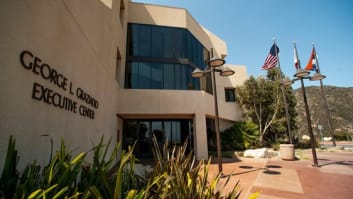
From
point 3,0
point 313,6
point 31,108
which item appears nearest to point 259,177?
point 31,108

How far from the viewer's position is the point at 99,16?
6.95m

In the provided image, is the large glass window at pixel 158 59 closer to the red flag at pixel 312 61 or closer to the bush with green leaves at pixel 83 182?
the bush with green leaves at pixel 83 182

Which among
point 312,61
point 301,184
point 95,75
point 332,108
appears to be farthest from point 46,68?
point 332,108

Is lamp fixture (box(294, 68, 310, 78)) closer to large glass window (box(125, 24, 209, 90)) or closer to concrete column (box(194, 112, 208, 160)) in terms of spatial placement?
concrete column (box(194, 112, 208, 160))

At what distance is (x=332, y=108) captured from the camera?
5094cm

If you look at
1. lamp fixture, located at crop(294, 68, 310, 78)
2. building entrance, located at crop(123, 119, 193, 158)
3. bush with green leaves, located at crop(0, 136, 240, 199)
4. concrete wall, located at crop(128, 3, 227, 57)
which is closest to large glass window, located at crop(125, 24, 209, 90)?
concrete wall, located at crop(128, 3, 227, 57)

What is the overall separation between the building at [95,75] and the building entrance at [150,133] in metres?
0.08

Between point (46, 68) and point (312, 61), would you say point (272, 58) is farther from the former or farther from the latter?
point (46, 68)

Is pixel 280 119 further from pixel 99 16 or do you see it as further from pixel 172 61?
pixel 99 16

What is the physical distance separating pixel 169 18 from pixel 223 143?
1230cm

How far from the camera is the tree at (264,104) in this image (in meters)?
17.2

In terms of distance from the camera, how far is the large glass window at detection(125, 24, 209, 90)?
40.2ft

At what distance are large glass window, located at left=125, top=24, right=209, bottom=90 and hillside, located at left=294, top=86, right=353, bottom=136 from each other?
44801mm

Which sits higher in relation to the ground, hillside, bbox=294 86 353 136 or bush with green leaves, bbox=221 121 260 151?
hillside, bbox=294 86 353 136
